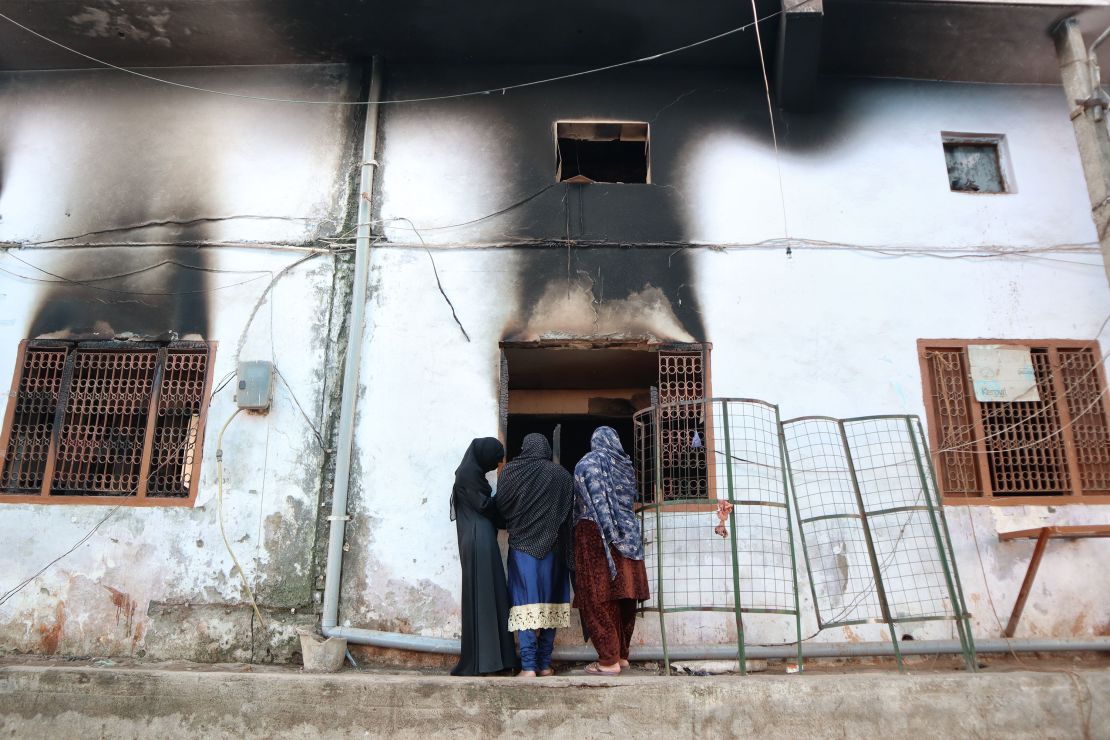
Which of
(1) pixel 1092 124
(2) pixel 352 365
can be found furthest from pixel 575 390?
(1) pixel 1092 124

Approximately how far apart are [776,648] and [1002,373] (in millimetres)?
2803

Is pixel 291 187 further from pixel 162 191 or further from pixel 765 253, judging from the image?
pixel 765 253

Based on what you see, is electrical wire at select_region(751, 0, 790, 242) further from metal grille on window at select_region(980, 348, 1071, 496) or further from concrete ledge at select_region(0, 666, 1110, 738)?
concrete ledge at select_region(0, 666, 1110, 738)

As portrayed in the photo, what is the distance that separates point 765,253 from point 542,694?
3866 millimetres

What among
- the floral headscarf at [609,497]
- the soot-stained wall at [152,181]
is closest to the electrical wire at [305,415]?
the soot-stained wall at [152,181]

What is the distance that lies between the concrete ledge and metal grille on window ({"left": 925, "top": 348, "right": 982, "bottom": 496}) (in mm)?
1706

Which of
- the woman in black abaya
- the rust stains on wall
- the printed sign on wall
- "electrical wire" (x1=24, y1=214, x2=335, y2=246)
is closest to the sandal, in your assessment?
the woman in black abaya

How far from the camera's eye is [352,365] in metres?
6.60

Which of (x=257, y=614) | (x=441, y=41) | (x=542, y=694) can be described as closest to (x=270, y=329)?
(x=257, y=614)

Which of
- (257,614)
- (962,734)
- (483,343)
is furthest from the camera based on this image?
(483,343)

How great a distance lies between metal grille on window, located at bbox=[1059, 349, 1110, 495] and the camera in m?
6.61

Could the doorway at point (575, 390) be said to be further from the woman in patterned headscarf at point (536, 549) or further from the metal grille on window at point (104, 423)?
the metal grille on window at point (104, 423)

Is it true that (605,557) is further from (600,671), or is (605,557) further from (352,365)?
(352,365)

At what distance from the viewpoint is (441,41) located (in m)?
7.20
